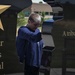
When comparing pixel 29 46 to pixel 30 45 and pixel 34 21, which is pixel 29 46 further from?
pixel 34 21

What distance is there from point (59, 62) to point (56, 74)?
38 cm

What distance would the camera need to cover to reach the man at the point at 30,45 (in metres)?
4.08

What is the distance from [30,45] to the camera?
13.7ft

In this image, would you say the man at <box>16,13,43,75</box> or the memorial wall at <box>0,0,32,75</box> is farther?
the memorial wall at <box>0,0,32,75</box>

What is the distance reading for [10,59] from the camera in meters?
6.32

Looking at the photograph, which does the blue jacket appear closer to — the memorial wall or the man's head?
the man's head

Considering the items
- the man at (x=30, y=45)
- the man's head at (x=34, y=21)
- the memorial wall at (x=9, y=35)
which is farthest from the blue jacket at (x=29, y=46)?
the memorial wall at (x=9, y=35)

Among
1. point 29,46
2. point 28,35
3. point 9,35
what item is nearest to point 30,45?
point 29,46

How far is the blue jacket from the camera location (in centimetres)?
409

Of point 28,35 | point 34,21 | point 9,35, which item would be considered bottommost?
point 9,35

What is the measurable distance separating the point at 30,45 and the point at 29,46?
21 millimetres

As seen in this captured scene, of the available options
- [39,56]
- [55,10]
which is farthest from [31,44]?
[55,10]

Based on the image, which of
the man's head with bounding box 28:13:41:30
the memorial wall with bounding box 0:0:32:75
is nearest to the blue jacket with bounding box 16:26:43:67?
the man's head with bounding box 28:13:41:30

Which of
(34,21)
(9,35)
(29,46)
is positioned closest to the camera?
(34,21)
